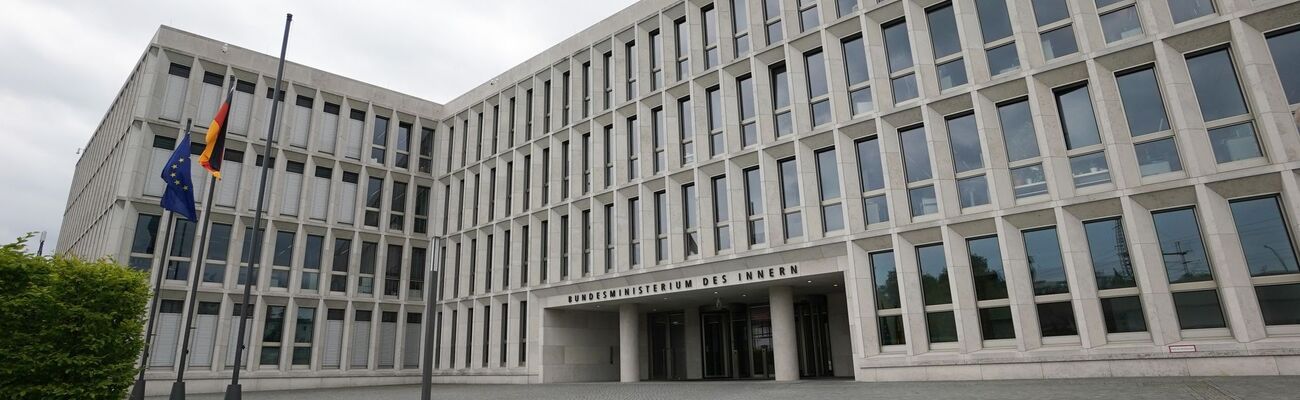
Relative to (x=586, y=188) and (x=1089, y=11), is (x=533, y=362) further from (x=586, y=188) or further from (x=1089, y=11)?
(x=1089, y=11)

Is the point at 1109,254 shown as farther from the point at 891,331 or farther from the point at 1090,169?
the point at 891,331

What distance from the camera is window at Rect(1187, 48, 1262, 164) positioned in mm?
16078

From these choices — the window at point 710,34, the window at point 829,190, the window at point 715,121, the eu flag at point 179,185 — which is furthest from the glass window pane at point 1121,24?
the eu flag at point 179,185

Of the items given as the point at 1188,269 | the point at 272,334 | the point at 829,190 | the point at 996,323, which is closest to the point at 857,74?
the point at 829,190

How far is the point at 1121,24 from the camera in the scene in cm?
1791

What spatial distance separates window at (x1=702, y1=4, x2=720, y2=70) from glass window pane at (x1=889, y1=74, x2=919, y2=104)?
660cm

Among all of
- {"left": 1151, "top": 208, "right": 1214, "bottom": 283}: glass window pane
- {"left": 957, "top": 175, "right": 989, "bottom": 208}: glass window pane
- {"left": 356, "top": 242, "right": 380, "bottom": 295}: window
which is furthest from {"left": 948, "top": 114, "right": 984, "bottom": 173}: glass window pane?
{"left": 356, "top": 242, "right": 380, "bottom": 295}: window

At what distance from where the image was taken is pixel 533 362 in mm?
29453

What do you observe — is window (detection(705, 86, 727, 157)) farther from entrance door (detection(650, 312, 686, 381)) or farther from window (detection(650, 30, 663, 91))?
entrance door (detection(650, 312, 686, 381))

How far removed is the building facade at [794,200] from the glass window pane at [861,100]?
4 cm

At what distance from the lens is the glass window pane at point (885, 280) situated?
20.0 meters

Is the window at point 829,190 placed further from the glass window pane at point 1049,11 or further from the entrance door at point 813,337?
the glass window pane at point 1049,11

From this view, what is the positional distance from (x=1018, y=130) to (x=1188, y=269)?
5.07 meters

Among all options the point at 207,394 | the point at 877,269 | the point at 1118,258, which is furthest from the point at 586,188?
the point at 1118,258
